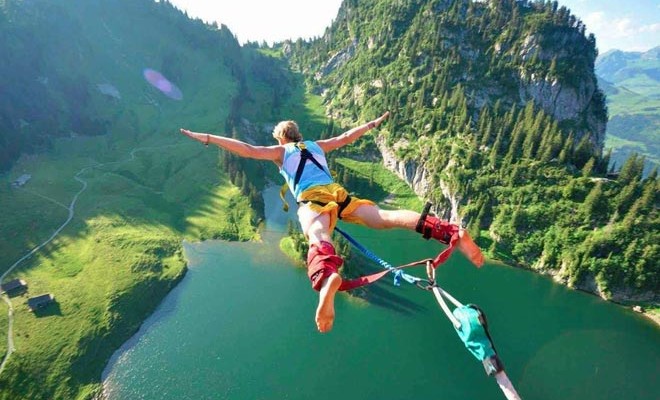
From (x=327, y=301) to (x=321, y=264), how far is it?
71 cm

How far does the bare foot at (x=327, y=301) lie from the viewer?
6.49 metres

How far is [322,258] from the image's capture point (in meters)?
7.09

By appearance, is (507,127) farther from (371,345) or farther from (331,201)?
(331,201)

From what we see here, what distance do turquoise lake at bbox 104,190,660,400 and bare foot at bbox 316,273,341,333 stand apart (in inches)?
1476

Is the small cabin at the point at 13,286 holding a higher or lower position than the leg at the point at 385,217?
lower

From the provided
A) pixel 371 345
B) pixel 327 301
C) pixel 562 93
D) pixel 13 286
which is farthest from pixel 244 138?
A: pixel 327 301

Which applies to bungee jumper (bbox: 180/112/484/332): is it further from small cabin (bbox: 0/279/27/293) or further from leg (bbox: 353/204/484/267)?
small cabin (bbox: 0/279/27/293)

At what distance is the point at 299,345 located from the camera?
46.2m

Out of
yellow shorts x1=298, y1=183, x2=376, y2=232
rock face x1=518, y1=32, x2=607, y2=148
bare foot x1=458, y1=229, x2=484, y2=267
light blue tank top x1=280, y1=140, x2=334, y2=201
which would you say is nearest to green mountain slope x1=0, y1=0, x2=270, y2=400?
light blue tank top x1=280, y1=140, x2=334, y2=201

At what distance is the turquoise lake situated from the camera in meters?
41.6

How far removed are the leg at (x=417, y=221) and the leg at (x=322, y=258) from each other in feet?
3.71

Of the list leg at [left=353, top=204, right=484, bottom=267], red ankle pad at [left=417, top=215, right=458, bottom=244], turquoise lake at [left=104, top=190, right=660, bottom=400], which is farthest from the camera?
turquoise lake at [left=104, top=190, right=660, bottom=400]

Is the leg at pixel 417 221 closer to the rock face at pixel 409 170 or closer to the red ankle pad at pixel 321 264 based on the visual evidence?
the red ankle pad at pixel 321 264

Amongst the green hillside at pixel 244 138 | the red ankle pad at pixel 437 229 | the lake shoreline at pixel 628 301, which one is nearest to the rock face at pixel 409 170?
the green hillside at pixel 244 138
